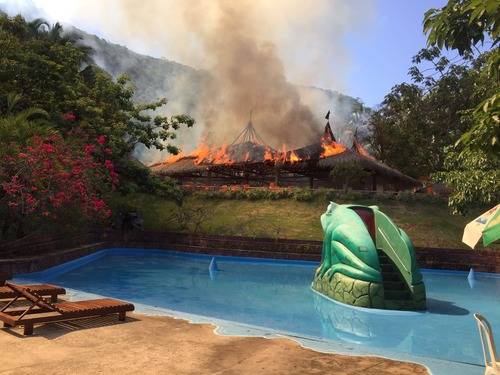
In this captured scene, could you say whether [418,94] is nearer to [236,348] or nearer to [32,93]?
[32,93]

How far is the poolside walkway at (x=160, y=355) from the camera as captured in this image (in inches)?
177

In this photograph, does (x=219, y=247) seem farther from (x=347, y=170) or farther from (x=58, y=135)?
(x=347, y=170)

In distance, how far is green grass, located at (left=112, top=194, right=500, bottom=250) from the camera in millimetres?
22297

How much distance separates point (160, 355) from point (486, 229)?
11.8 feet

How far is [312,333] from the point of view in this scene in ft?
27.5

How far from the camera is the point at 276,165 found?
31.3m

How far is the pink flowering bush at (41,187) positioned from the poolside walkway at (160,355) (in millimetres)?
6230

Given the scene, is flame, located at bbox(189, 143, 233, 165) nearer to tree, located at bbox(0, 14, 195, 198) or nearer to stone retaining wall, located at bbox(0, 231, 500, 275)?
tree, located at bbox(0, 14, 195, 198)

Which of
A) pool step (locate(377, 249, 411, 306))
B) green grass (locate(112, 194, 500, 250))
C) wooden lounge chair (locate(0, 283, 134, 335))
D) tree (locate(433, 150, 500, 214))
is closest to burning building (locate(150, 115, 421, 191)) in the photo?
green grass (locate(112, 194, 500, 250))

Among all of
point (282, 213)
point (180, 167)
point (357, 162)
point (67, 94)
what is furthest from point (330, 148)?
point (67, 94)

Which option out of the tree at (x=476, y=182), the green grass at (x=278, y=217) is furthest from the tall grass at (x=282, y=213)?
the tree at (x=476, y=182)

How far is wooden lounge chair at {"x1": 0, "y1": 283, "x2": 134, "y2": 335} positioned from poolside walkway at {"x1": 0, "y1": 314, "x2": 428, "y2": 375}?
0.14 m

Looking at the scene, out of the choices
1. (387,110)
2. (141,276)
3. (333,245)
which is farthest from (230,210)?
(387,110)

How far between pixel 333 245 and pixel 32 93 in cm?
1357
